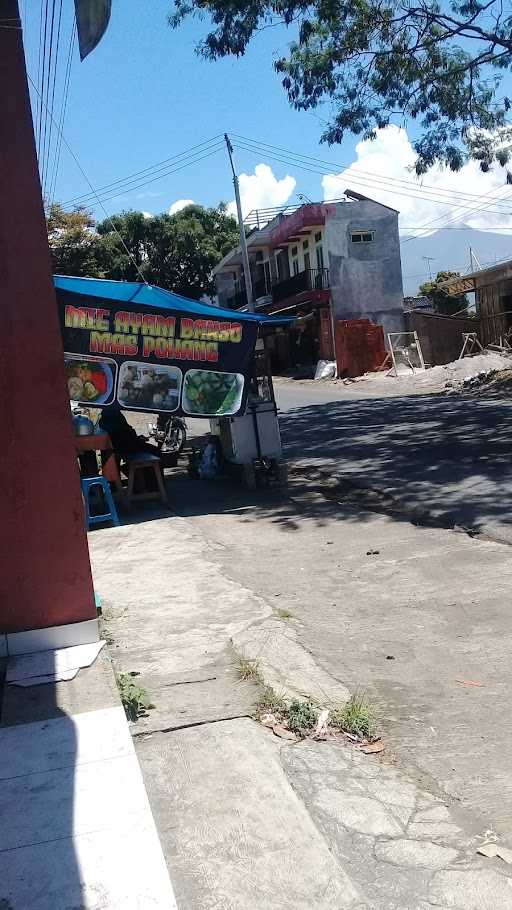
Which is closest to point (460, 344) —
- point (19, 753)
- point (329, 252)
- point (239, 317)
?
point (329, 252)

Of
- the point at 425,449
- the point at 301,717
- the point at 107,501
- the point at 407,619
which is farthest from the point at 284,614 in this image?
the point at 425,449

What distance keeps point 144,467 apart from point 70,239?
2004 cm

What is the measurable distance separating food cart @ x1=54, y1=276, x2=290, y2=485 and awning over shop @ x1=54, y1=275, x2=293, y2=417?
1 centimetres

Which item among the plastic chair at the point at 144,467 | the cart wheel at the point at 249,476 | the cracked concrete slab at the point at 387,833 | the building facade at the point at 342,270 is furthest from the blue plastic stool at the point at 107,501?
the building facade at the point at 342,270

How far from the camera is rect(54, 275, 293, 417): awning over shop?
9.37 meters

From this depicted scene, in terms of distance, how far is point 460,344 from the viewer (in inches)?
1312

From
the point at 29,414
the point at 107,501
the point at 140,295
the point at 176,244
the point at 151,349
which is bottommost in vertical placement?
the point at 107,501

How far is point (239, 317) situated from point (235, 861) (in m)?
7.82

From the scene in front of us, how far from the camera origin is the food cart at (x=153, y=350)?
937cm

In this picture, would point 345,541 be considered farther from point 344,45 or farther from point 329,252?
point 329,252

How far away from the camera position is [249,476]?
36.4 ft

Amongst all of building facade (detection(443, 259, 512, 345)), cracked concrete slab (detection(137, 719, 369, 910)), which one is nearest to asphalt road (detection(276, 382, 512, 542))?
cracked concrete slab (detection(137, 719, 369, 910))

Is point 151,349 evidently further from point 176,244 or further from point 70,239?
point 176,244

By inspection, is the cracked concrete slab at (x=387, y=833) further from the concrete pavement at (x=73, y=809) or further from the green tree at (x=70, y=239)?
the green tree at (x=70, y=239)
